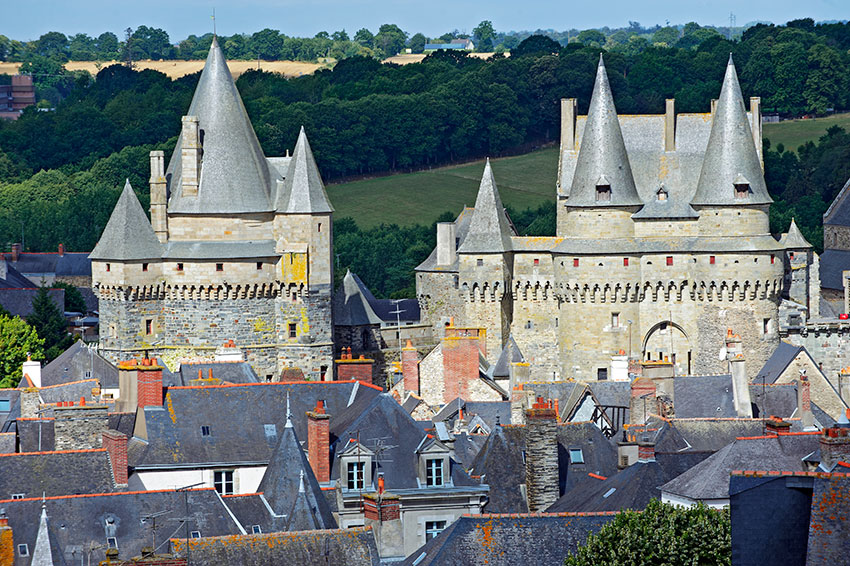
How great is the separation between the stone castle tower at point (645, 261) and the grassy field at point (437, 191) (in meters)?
49.0

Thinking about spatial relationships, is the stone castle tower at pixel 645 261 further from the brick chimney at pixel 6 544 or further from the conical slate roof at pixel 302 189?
the brick chimney at pixel 6 544

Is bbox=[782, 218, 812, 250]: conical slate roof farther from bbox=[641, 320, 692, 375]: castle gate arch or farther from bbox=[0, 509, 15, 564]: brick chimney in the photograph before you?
bbox=[0, 509, 15, 564]: brick chimney

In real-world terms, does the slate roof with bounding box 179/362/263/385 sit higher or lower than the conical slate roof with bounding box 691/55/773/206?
lower

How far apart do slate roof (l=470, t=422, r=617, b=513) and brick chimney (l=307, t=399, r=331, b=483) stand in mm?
3071

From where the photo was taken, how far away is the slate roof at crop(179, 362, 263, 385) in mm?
56406

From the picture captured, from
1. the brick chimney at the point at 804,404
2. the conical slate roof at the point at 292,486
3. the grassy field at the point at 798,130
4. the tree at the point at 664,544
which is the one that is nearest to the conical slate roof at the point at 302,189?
the brick chimney at the point at 804,404

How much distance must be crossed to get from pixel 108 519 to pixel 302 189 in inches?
1292

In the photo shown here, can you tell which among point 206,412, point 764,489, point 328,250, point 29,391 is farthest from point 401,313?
point 764,489

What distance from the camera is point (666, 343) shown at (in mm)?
73250

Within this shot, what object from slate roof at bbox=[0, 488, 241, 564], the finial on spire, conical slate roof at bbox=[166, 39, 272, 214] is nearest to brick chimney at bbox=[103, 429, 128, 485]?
slate roof at bbox=[0, 488, 241, 564]

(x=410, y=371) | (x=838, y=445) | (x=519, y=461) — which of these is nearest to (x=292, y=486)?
(x=519, y=461)

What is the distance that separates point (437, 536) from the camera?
3638 centimetres

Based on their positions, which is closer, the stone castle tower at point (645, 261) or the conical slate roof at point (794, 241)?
the stone castle tower at point (645, 261)

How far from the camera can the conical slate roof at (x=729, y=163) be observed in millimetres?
72375
